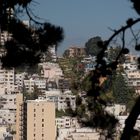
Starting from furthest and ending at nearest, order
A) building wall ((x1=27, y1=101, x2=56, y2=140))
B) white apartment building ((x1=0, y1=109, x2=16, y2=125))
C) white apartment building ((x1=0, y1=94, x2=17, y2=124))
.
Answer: white apartment building ((x1=0, y1=94, x2=17, y2=124)), white apartment building ((x1=0, y1=109, x2=16, y2=125)), building wall ((x1=27, y1=101, x2=56, y2=140))

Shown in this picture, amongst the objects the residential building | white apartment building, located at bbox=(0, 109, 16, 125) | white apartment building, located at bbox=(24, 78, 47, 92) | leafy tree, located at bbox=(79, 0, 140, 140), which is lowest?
leafy tree, located at bbox=(79, 0, 140, 140)

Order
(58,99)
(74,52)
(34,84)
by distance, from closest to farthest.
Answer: (58,99), (34,84), (74,52)

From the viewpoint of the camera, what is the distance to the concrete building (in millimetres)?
24469

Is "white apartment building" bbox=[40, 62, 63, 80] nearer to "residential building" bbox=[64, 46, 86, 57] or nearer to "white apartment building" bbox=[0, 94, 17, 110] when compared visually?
"residential building" bbox=[64, 46, 86, 57]

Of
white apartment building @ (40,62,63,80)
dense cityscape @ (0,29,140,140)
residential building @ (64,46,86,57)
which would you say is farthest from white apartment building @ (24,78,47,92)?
residential building @ (64,46,86,57)

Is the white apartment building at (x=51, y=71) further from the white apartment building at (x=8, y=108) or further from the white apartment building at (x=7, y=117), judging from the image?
the white apartment building at (x=7, y=117)

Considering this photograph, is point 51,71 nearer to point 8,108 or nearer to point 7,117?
point 8,108

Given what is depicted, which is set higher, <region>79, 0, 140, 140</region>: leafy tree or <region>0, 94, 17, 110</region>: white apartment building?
<region>0, 94, 17, 110</region>: white apartment building

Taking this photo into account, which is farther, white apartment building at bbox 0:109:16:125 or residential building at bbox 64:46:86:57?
residential building at bbox 64:46:86:57

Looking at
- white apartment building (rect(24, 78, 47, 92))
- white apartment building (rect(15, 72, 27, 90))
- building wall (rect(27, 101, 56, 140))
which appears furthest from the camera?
white apartment building (rect(15, 72, 27, 90))

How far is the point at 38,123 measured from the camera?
24906 mm

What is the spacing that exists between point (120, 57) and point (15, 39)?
0.63 m

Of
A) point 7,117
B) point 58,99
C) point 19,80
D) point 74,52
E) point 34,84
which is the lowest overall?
point 7,117

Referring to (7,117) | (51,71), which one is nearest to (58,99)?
(7,117)
